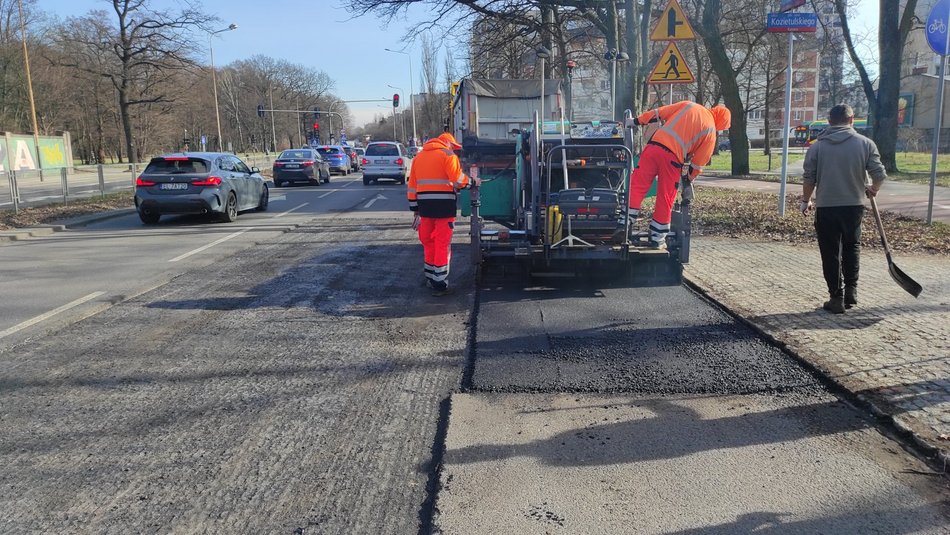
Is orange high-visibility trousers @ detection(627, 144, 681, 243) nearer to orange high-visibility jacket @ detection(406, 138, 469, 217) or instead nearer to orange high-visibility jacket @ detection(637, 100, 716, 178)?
orange high-visibility jacket @ detection(637, 100, 716, 178)

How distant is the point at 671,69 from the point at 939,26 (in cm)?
374

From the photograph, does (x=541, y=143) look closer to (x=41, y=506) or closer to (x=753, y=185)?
(x=41, y=506)

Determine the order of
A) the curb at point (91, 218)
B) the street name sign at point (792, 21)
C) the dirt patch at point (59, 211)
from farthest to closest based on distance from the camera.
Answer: the curb at point (91, 218)
the dirt patch at point (59, 211)
the street name sign at point (792, 21)

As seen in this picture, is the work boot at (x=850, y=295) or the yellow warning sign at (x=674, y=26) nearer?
the work boot at (x=850, y=295)

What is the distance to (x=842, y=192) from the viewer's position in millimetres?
6297

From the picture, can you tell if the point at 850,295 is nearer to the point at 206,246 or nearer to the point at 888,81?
the point at 206,246

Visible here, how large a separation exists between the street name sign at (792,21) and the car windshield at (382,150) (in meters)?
19.5

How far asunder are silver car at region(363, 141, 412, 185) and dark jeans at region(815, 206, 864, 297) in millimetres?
22933

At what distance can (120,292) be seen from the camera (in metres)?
8.04

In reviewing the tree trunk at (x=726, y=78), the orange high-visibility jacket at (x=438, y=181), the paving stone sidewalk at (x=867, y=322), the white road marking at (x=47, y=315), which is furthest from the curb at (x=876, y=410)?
the tree trunk at (x=726, y=78)

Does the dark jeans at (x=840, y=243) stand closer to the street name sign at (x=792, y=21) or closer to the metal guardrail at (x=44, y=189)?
the street name sign at (x=792, y=21)

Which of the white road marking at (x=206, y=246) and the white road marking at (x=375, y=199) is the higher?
the white road marking at (x=375, y=199)

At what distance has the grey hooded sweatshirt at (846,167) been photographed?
626 centimetres

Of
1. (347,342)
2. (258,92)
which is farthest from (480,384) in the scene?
(258,92)
